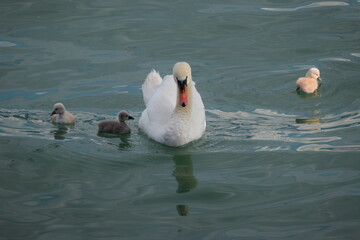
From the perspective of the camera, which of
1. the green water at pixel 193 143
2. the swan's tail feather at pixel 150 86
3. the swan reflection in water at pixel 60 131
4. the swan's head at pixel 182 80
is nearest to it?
the green water at pixel 193 143

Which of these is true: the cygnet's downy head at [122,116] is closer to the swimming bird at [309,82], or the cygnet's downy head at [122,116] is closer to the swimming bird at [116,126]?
the swimming bird at [116,126]

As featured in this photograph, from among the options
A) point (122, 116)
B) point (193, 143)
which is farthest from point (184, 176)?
point (122, 116)

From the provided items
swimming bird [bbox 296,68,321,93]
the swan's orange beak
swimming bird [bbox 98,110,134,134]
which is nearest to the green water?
swimming bird [bbox 98,110,134,134]

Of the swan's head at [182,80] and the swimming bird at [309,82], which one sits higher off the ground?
the swimming bird at [309,82]

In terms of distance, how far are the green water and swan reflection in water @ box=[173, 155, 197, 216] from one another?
23mm

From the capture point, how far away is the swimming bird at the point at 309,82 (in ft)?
36.7

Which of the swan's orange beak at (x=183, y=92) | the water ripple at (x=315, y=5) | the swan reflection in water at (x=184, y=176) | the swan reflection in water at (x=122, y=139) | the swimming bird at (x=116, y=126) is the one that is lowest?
the swan reflection in water at (x=184, y=176)

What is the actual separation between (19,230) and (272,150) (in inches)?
143

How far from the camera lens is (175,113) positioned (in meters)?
9.44

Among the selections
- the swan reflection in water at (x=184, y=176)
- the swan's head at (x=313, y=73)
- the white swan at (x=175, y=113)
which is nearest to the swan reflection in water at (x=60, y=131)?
the white swan at (x=175, y=113)

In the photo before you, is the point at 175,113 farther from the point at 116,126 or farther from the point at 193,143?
the point at 116,126

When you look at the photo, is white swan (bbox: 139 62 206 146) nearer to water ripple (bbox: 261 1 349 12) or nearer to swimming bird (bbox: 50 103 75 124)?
swimming bird (bbox: 50 103 75 124)

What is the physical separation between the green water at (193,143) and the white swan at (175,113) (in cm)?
18

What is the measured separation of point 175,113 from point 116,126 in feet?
2.98
